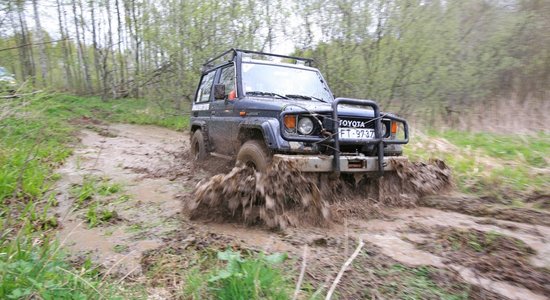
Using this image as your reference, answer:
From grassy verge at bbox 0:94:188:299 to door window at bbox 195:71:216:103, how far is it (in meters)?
2.17

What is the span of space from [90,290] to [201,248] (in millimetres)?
964

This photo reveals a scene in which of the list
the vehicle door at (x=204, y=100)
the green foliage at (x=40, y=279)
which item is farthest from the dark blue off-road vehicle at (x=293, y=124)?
the green foliage at (x=40, y=279)

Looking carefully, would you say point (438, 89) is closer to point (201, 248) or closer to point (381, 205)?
point (381, 205)

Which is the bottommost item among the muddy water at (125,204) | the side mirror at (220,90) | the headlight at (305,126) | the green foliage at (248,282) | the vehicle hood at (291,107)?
the muddy water at (125,204)

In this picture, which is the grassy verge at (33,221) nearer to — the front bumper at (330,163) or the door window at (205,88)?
the front bumper at (330,163)

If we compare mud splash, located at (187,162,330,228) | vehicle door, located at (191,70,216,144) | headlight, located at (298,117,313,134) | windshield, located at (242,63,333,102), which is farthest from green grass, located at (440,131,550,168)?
vehicle door, located at (191,70,216,144)

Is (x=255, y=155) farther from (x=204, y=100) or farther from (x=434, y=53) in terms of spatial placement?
(x=434, y=53)

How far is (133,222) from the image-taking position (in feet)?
11.9

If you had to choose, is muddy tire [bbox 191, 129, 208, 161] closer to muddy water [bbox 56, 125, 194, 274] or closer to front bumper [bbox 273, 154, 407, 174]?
muddy water [bbox 56, 125, 194, 274]

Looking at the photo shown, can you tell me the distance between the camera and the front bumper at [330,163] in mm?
3426


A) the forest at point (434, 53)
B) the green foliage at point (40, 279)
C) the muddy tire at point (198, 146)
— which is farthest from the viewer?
the forest at point (434, 53)

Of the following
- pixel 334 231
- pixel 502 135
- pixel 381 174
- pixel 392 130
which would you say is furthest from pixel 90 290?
pixel 502 135

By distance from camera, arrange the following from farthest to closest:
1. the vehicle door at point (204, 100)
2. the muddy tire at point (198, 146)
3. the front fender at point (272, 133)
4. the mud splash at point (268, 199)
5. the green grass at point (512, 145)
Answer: the muddy tire at point (198, 146) < the vehicle door at point (204, 100) < the green grass at point (512, 145) < the front fender at point (272, 133) < the mud splash at point (268, 199)

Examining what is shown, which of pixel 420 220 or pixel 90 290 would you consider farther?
pixel 420 220
